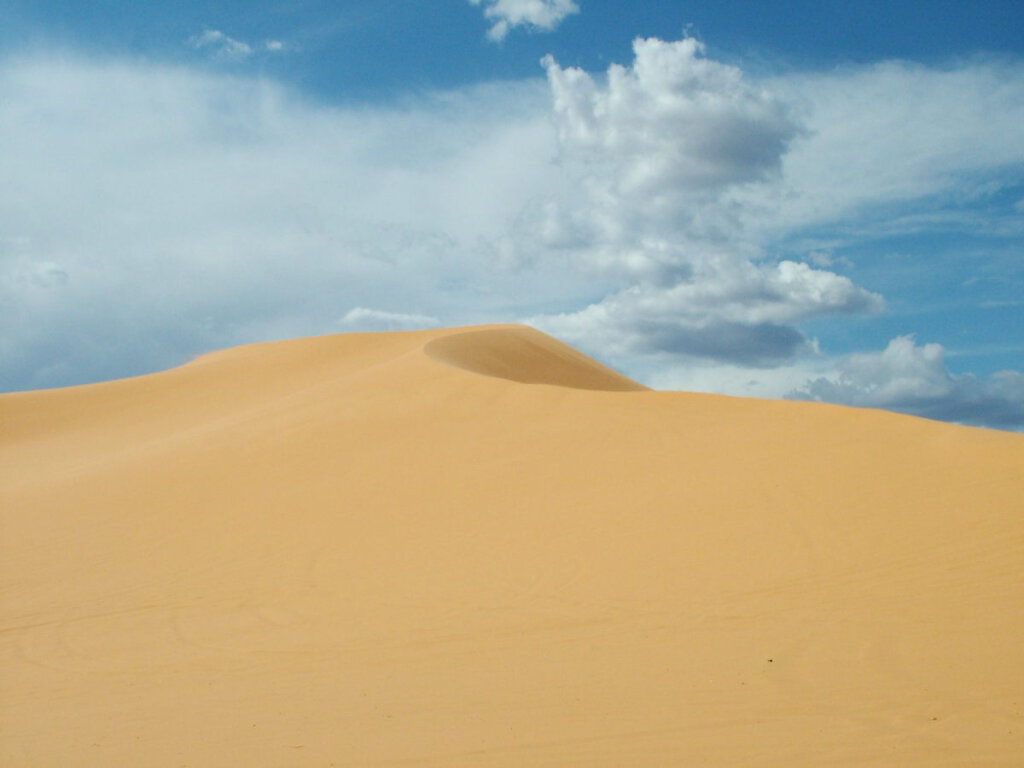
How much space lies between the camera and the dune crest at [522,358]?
21680 mm

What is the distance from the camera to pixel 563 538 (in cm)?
990

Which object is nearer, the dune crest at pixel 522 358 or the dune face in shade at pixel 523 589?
the dune face in shade at pixel 523 589

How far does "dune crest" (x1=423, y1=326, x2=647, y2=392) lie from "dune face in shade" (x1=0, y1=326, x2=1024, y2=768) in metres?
4.17

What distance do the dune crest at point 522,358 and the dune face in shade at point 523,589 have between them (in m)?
4.17

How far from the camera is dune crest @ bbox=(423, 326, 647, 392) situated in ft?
71.1

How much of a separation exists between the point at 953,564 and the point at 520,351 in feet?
56.7

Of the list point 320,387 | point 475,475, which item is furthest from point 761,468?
point 320,387

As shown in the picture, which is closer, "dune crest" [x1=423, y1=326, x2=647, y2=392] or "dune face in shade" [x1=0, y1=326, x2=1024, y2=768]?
"dune face in shade" [x1=0, y1=326, x2=1024, y2=768]

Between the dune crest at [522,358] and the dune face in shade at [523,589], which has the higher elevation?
the dune crest at [522,358]

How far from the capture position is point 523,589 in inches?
331

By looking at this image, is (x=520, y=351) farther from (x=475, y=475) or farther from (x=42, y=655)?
(x=42, y=655)

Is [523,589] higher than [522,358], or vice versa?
[522,358]

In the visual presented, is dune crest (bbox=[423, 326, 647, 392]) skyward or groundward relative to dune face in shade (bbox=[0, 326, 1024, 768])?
skyward

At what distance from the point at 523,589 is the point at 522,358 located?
52.4 feet
